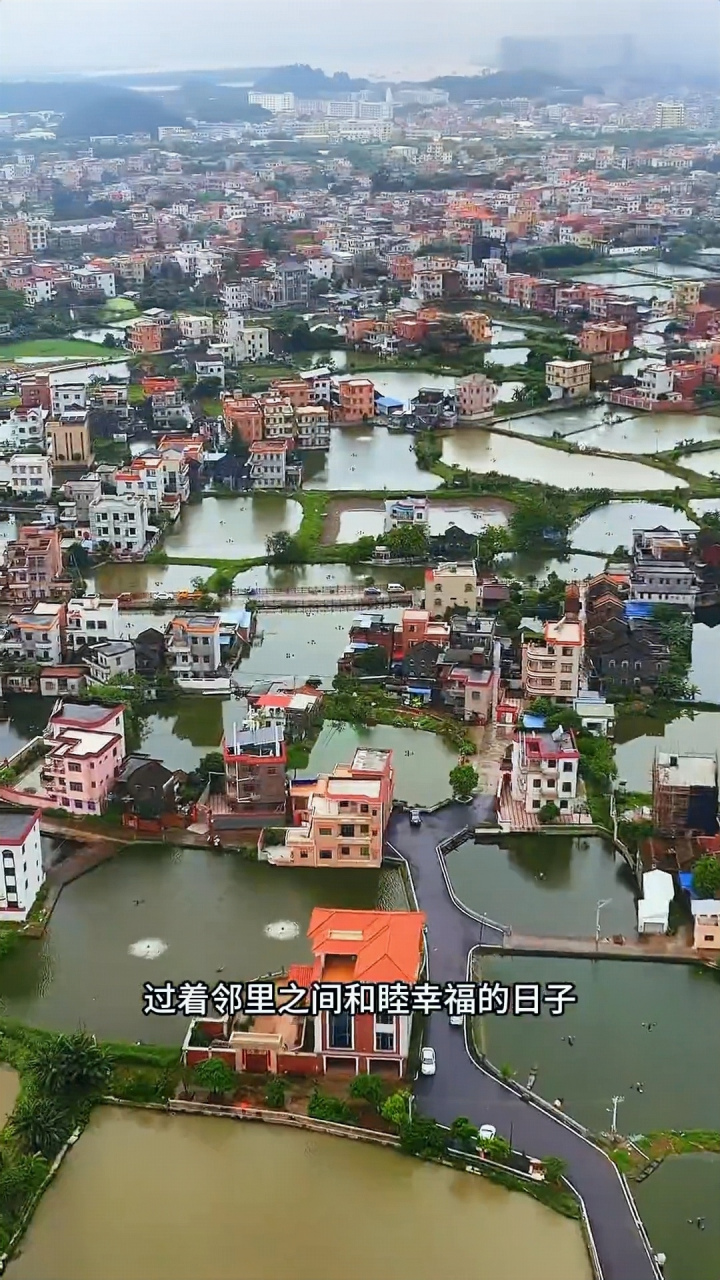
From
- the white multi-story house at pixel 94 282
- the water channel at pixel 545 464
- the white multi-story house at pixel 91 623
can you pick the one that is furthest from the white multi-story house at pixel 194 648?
the white multi-story house at pixel 94 282

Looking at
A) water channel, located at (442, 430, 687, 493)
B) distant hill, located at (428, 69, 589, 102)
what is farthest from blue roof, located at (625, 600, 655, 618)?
distant hill, located at (428, 69, 589, 102)

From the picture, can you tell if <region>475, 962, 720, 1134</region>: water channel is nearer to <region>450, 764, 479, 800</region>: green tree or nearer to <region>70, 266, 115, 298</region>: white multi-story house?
<region>450, 764, 479, 800</region>: green tree

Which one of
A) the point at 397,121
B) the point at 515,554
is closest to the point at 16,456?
the point at 515,554

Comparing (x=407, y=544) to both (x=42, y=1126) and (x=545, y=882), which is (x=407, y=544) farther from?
(x=42, y=1126)

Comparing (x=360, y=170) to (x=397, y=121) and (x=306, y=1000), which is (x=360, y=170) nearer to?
(x=397, y=121)

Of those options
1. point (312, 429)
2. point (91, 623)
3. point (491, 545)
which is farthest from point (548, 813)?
point (312, 429)
